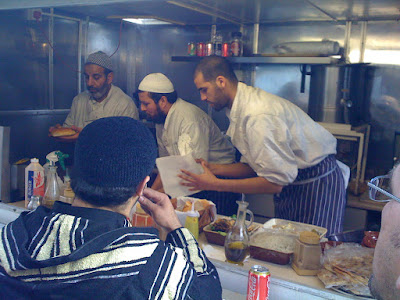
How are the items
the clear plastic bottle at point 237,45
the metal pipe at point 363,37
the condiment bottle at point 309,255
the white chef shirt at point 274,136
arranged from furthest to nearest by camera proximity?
1. the clear plastic bottle at point 237,45
2. the metal pipe at point 363,37
3. the white chef shirt at point 274,136
4. the condiment bottle at point 309,255

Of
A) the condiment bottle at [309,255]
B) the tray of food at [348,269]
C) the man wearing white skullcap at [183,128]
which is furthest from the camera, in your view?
the man wearing white skullcap at [183,128]

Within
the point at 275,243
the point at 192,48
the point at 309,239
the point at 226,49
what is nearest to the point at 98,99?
the point at 192,48

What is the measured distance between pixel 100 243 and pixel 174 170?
182 centimetres

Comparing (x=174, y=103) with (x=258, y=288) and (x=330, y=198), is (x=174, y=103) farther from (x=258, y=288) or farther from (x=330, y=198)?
(x=258, y=288)

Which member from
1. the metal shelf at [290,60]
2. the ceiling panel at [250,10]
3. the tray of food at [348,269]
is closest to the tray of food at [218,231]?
the tray of food at [348,269]

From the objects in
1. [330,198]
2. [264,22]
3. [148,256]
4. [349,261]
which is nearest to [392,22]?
[264,22]

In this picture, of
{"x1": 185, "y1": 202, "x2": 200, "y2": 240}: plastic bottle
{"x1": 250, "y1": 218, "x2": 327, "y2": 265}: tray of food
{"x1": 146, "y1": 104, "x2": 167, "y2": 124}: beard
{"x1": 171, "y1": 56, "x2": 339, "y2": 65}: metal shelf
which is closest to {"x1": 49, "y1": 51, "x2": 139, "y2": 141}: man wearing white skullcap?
{"x1": 146, "y1": 104, "x2": 167, "y2": 124}: beard

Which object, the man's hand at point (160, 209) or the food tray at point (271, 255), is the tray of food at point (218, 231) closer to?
the food tray at point (271, 255)

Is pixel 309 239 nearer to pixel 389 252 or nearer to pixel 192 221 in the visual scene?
pixel 192 221

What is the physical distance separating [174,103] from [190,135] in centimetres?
43

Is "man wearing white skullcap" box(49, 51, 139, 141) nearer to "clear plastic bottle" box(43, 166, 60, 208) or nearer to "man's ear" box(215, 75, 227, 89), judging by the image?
"man's ear" box(215, 75, 227, 89)

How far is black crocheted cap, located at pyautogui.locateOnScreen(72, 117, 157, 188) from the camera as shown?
133cm

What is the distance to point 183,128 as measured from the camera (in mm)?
3615

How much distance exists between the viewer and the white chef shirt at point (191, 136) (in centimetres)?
351
